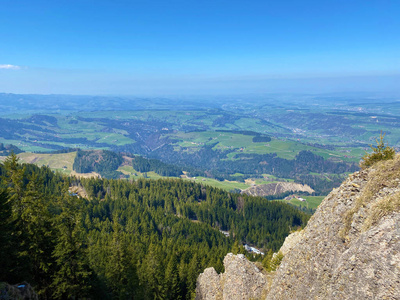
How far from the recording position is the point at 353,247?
16141 millimetres

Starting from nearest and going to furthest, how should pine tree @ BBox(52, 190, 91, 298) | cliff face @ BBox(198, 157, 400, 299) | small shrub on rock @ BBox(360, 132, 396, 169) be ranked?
cliff face @ BBox(198, 157, 400, 299) < small shrub on rock @ BBox(360, 132, 396, 169) < pine tree @ BBox(52, 190, 91, 298)

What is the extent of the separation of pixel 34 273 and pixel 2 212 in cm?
1013

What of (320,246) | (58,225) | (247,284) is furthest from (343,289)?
(58,225)

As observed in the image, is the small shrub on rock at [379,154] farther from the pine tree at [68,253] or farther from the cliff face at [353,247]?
the pine tree at [68,253]

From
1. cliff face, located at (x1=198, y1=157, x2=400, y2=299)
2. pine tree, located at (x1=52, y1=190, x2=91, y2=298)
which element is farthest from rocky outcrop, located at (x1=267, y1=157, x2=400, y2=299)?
pine tree, located at (x1=52, y1=190, x2=91, y2=298)

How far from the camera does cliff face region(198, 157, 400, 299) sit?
548 inches

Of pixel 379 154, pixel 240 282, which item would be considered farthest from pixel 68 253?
pixel 379 154

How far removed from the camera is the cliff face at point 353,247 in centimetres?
1392

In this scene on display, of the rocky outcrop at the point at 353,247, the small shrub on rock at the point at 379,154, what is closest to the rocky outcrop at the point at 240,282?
the rocky outcrop at the point at 353,247

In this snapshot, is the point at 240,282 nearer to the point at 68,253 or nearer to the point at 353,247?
the point at 68,253

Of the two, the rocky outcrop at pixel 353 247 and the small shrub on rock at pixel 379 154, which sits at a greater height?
the small shrub on rock at pixel 379 154

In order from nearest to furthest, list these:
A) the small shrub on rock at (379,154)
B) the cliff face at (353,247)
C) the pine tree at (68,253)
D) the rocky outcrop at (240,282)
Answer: the cliff face at (353,247) < the small shrub on rock at (379,154) < the pine tree at (68,253) < the rocky outcrop at (240,282)

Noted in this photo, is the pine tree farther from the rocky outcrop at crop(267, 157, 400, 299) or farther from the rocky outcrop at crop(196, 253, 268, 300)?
the rocky outcrop at crop(267, 157, 400, 299)

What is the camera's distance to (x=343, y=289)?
15508 millimetres
